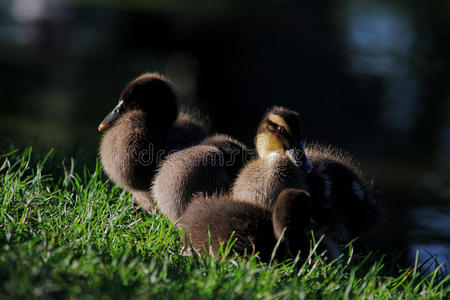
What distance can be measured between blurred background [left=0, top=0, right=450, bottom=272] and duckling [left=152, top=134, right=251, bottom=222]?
187cm

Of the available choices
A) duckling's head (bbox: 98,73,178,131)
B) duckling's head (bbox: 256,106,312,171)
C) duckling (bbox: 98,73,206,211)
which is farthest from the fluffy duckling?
duckling's head (bbox: 98,73,178,131)

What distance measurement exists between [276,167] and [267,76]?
811 centimetres

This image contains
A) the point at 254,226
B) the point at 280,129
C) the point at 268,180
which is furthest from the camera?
the point at 280,129

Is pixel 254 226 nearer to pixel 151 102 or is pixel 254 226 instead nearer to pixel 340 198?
pixel 340 198

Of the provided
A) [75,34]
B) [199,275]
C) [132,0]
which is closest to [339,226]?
[199,275]

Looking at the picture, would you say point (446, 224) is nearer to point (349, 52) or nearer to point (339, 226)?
point (339, 226)

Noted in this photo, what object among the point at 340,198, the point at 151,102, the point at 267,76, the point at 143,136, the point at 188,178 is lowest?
the point at 267,76

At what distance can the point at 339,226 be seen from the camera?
4.86m

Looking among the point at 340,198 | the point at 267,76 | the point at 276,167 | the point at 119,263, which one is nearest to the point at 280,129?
the point at 276,167

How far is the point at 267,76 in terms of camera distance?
12.5 metres

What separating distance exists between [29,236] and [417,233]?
4106mm

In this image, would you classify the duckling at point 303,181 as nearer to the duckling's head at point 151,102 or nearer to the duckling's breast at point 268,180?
the duckling's breast at point 268,180

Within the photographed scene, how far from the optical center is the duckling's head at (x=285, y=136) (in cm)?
460

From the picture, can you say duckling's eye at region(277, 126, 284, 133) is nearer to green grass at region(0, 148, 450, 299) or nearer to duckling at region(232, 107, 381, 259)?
duckling at region(232, 107, 381, 259)
